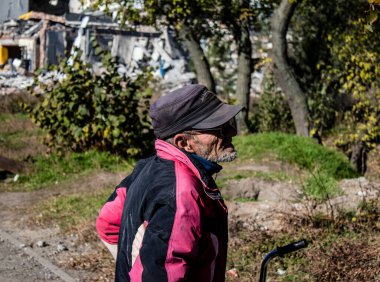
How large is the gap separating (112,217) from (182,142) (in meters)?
0.59

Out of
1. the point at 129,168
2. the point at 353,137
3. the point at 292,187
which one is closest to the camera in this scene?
the point at 292,187

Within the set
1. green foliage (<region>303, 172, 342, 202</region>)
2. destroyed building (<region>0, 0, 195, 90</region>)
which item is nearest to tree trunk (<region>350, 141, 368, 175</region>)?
green foliage (<region>303, 172, 342, 202</region>)

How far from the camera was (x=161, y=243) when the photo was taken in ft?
9.13

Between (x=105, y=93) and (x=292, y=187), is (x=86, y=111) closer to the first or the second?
(x=105, y=93)

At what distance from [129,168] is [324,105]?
606cm

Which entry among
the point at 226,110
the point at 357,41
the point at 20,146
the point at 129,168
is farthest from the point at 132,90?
the point at 226,110

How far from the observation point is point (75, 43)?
29.2 m

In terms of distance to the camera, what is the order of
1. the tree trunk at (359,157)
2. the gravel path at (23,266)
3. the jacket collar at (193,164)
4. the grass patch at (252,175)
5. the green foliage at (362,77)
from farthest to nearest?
the tree trunk at (359,157)
the green foliage at (362,77)
the grass patch at (252,175)
the gravel path at (23,266)
the jacket collar at (193,164)

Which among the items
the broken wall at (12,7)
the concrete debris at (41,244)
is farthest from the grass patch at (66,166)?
the broken wall at (12,7)

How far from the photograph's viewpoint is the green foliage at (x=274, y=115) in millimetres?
15203

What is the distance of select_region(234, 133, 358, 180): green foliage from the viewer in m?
11.2

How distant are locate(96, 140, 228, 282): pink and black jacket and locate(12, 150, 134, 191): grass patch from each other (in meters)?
7.64

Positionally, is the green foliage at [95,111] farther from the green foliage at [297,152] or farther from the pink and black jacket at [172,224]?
the pink and black jacket at [172,224]

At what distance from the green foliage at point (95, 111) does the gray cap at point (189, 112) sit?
315 inches
